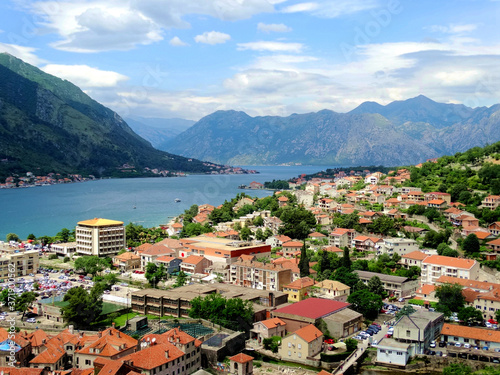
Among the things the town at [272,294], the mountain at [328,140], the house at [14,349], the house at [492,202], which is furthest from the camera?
the mountain at [328,140]

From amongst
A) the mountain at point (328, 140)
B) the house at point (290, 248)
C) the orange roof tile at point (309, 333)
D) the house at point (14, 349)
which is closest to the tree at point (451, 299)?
the orange roof tile at point (309, 333)

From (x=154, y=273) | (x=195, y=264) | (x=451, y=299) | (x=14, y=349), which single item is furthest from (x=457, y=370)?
(x=154, y=273)

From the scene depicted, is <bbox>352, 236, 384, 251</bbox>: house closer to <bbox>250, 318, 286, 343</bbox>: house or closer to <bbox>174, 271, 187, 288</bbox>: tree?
<bbox>174, 271, 187, 288</bbox>: tree

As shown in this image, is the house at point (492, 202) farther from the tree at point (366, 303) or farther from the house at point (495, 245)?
the tree at point (366, 303)

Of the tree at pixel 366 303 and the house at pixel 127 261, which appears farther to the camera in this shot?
the house at pixel 127 261

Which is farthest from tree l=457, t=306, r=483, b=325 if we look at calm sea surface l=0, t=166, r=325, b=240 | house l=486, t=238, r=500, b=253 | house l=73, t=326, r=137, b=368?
calm sea surface l=0, t=166, r=325, b=240

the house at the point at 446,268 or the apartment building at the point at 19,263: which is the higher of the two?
the house at the point at 446,268
